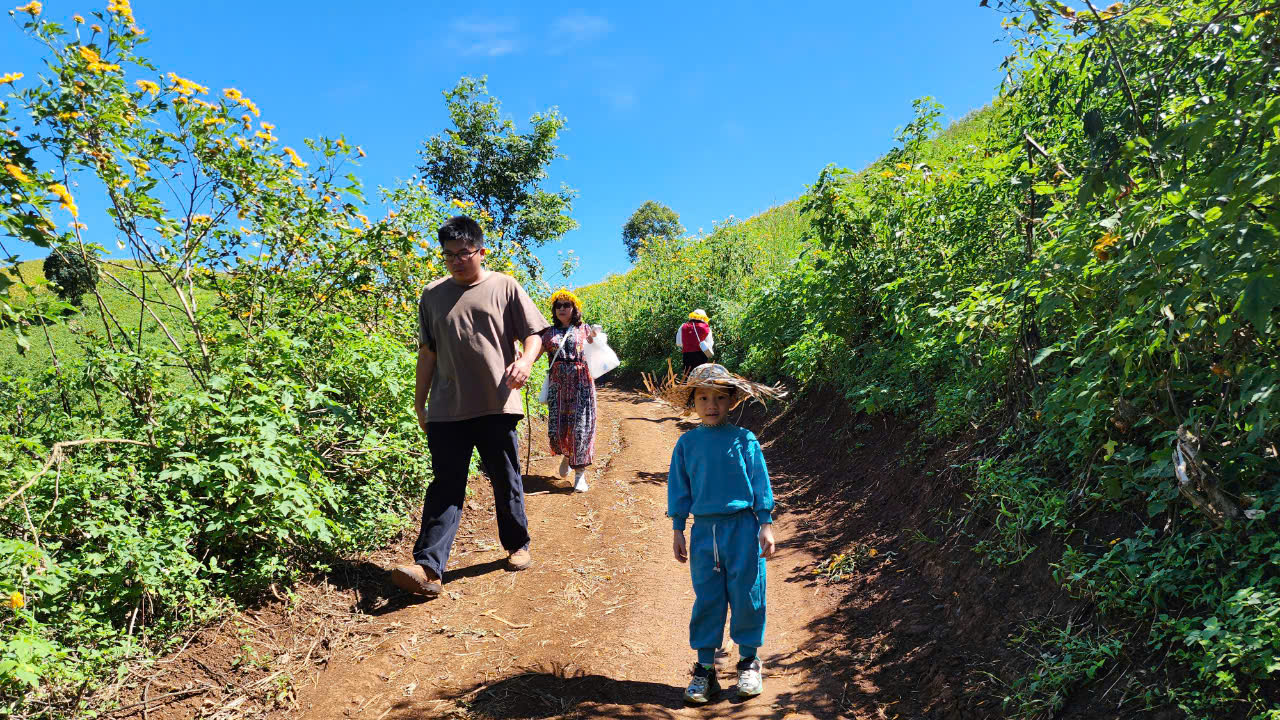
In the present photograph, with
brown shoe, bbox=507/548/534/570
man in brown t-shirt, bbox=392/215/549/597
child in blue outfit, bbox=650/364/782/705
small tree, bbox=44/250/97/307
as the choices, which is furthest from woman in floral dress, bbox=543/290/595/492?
small tree, bbox=44/250/97/307

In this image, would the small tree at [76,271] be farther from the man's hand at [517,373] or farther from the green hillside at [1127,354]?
the green hillside at [1127,354]

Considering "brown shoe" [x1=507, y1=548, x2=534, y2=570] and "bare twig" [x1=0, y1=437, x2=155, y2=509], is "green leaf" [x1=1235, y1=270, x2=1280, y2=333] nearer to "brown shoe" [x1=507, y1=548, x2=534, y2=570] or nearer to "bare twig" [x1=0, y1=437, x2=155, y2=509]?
"brown shoe" [x1=507, y1=548, x2=534, y2=570]

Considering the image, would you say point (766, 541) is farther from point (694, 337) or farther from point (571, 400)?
point (694, 337)

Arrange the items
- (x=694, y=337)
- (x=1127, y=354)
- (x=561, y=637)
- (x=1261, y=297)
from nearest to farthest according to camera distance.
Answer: (x=1261, y=297), (x=1127, y=354), (x=561, y=637), (x=694, y=337)

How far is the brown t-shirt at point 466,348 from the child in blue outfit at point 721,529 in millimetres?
1487

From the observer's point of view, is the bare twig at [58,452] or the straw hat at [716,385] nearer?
the bare twig at [58,452]

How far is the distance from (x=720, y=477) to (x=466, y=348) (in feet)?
6.13

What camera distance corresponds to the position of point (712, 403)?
3.36 meters

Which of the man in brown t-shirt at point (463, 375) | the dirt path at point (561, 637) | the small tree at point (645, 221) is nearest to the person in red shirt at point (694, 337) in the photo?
the dirt path at point (561, 637)

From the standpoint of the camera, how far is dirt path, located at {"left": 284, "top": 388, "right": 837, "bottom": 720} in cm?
319

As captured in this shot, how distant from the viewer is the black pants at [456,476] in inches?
166

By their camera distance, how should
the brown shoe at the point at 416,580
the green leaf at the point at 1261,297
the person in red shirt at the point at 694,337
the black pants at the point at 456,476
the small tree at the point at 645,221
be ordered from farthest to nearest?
the small tree at the point at 645,221
the person in red shirt at the point at 694,337
the black pants at the point at 456,476
the brown shoe at the point at 416,580
the green leaf at the point at 1261,297

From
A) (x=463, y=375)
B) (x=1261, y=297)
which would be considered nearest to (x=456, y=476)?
(x=463, y=375)

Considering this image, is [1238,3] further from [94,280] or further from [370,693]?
[94,280]
